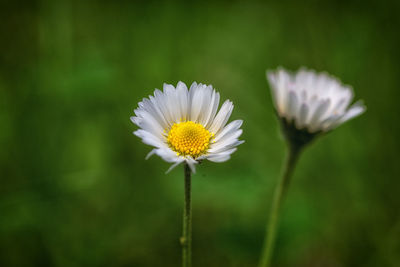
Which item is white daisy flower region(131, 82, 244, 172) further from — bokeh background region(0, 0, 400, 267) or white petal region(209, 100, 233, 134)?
bokeh background region(0, 0, 400, 267)

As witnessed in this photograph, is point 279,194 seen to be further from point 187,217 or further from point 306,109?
point 187,217

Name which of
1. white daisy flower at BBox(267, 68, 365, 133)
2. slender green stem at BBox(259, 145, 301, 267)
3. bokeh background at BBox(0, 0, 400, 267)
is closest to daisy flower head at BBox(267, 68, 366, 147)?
white daisy flower at BBox(267, 68, 365, 133)

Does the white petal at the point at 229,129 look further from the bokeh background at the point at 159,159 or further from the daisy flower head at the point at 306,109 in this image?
the bokeh background at the point at 159,159

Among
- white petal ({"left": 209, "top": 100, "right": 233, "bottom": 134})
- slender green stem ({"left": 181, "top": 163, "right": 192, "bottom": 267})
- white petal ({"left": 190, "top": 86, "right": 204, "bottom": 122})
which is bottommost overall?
slender green stem ({"left": 181, "top": 163, "right": 192, "bottom": 267})

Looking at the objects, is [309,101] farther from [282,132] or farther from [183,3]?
[183,3]

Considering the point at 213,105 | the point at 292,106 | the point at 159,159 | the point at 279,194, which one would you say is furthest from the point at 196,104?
the point at 159,159

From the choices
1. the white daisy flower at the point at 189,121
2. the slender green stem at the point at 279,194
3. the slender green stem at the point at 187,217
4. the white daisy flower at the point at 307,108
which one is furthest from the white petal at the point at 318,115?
the slender green stem at the point at 187,217
